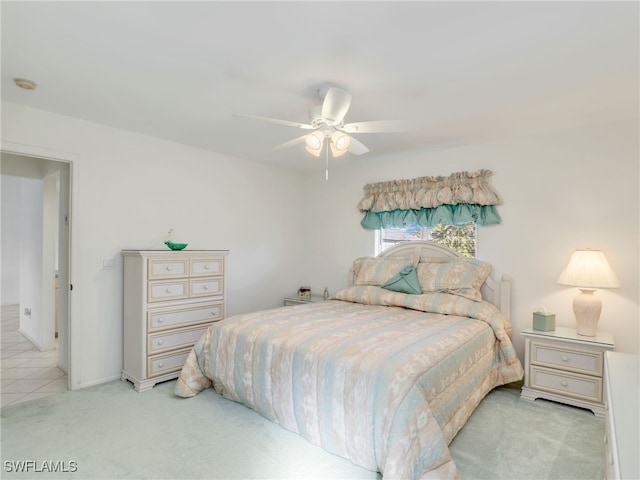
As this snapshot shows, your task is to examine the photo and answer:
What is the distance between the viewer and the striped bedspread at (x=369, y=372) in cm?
170

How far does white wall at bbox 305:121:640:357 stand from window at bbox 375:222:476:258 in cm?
14

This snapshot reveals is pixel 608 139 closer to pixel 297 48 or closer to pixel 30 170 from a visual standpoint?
pixel 297 48

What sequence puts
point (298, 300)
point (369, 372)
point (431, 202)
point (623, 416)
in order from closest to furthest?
point (623, 416) → point (369, 372) → point (431, 202) → point (298, 300)

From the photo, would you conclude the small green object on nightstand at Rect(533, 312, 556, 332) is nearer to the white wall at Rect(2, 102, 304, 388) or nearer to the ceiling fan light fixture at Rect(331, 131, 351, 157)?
the ceiling fan light fixture at Rect(331, 131, 351, 157)

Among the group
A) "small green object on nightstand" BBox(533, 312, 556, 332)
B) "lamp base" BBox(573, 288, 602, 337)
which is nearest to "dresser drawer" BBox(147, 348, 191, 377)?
"small green object on nightstand" BBox(533, 312, 556, 332)

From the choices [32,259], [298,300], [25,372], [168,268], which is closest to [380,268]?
[298,300]

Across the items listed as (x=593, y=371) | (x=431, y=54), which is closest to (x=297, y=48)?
(x=431, y=54)

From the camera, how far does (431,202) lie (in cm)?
382

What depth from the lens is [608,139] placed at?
2.96m

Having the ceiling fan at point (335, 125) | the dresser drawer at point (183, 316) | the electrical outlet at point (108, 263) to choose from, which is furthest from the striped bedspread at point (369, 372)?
the ceiling fan at point (335, 125)

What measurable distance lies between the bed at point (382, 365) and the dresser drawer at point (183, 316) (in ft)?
1.83

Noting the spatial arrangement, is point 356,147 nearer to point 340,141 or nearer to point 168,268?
point 340,141

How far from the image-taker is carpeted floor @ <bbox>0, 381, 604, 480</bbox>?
191 centimetres

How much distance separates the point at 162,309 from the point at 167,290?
18 centimetres
